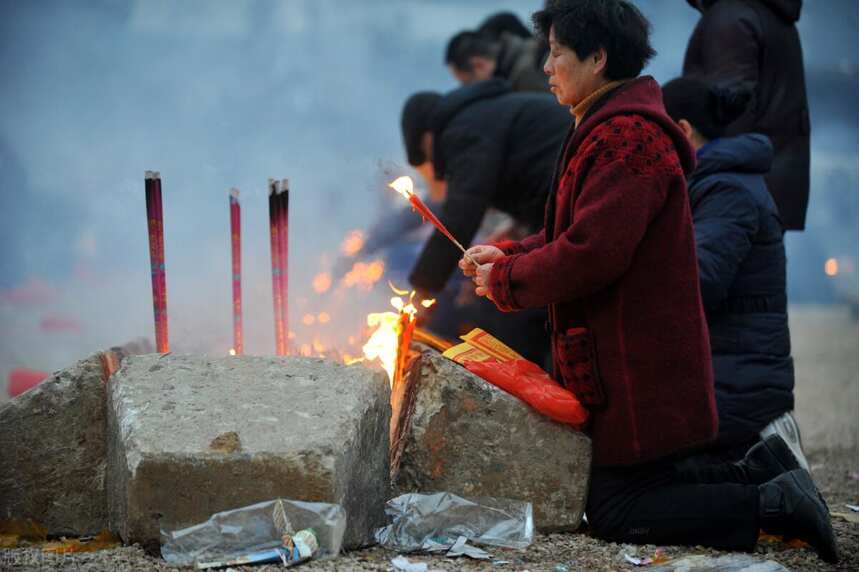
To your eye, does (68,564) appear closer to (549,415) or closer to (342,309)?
(549,415)

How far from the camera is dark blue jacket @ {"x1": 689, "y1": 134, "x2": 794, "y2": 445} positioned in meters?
3.77

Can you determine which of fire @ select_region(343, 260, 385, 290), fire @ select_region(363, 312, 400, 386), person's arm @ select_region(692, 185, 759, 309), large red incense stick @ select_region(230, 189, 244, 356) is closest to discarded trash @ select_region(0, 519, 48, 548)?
large red incense stick @ select_region(230, 189, 244, 356)

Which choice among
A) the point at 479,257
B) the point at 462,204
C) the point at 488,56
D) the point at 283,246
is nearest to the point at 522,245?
the point at 479,257

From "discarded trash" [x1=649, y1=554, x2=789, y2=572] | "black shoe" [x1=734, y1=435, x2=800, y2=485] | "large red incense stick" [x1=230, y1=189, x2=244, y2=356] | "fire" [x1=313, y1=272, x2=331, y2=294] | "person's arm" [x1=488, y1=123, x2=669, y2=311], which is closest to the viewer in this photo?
"discarded trash" [x1=649, y1=554, x2=789, y2=572]

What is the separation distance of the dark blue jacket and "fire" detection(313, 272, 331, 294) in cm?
328

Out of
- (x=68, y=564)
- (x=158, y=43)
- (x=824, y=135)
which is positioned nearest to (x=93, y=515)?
(x=68, y=564)

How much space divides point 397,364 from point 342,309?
3.11 metres

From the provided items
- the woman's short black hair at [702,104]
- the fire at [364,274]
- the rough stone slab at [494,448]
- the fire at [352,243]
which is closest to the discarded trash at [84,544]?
the rough stone slab at [494,448]

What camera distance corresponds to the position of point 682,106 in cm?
415

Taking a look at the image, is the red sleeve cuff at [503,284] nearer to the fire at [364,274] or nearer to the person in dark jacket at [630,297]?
the person in dark jacket at [630,297]

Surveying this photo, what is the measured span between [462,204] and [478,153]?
25cm

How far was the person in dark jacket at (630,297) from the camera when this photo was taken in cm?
296

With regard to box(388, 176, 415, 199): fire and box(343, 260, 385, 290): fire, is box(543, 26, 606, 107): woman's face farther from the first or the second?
box(343, 260, 385, 290): fire

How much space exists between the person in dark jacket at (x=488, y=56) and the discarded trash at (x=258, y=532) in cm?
434
